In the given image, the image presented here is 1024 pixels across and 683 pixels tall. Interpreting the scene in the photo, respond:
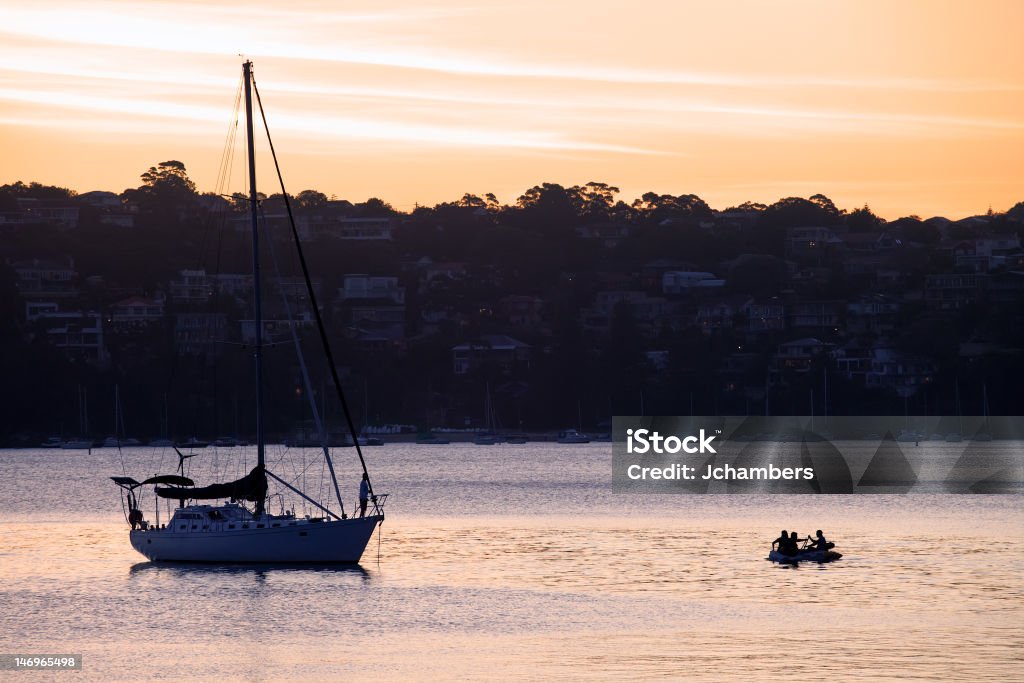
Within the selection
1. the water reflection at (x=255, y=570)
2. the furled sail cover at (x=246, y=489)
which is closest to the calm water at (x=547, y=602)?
the water reflection at (x=255, y=570)

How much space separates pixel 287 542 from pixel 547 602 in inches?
381

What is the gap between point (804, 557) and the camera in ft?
190

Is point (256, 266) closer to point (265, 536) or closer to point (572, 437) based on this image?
point (265, 536)

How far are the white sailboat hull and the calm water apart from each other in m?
0.57

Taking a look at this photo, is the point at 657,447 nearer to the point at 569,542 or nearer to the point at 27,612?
the point at 569,542

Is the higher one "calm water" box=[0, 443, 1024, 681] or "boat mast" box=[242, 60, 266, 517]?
"boat mast" box=[242, 60, 266, 517]

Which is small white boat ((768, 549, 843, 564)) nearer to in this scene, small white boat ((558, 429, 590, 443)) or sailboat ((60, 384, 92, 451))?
sailboat ((60, 384, 92, 451))

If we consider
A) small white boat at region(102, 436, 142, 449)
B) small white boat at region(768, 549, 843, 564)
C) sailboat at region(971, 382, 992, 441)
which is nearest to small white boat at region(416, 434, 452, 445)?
small white boat at region(102, 436, 142, 449)

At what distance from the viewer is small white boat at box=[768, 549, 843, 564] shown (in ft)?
189

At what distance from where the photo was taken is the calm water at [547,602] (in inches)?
1526

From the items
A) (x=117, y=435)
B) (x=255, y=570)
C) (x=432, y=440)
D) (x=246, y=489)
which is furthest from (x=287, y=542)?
(x=432, y=440)

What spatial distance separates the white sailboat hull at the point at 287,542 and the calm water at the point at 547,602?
1.87 feet

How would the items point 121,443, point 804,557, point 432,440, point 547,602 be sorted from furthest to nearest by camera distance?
point 432,440, point 121,443, point 804,557, point 547,602

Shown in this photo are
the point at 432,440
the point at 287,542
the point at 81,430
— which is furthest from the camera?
the point at 432,440
